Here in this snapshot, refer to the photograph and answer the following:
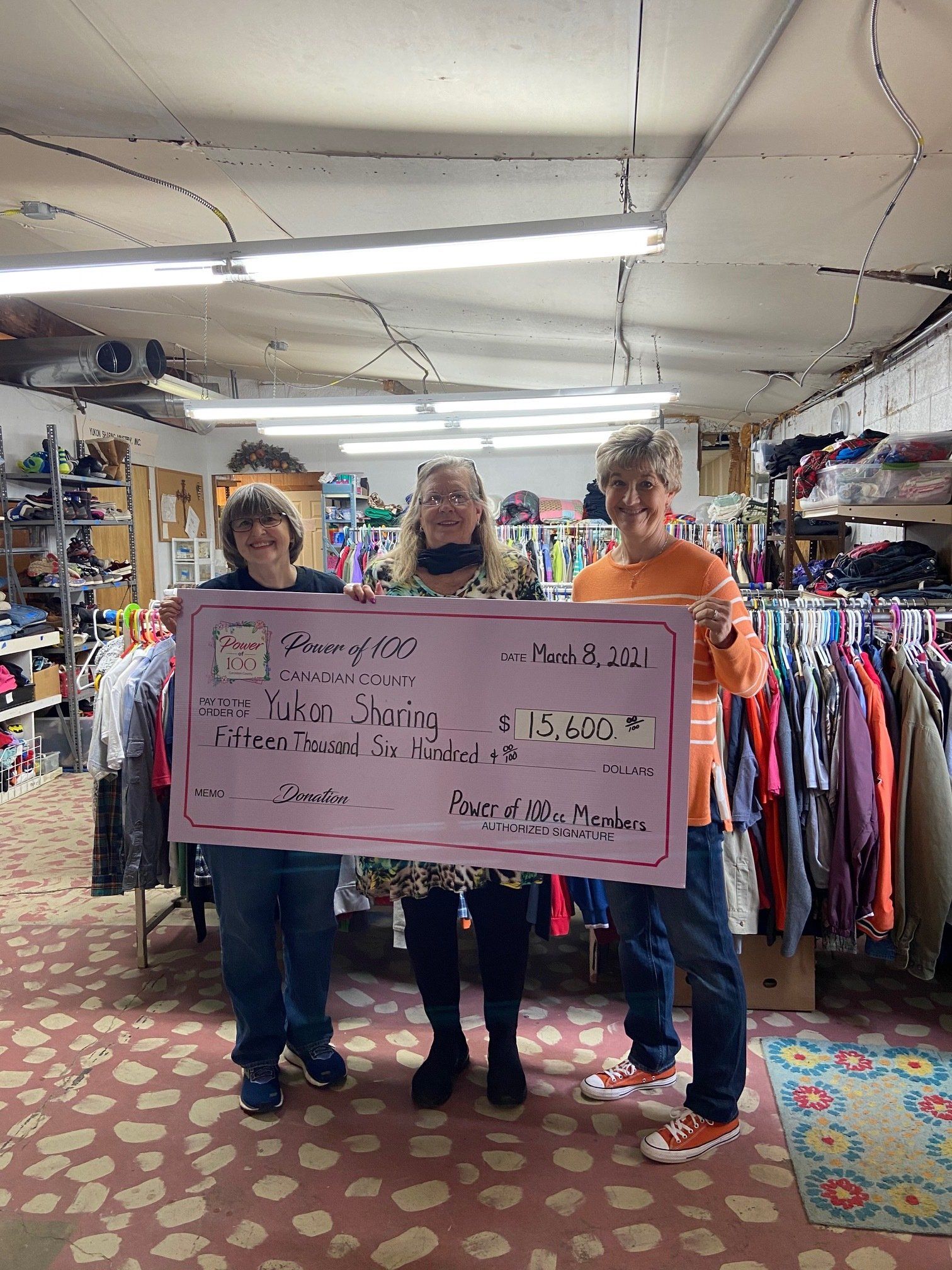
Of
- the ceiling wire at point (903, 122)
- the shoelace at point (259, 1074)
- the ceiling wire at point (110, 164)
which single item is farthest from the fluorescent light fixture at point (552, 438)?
the shoelace at point (259, 1074)

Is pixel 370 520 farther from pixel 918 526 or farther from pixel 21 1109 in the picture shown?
pixel 21 1109

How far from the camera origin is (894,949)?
220 cm

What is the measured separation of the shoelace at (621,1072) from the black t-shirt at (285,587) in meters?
1.44

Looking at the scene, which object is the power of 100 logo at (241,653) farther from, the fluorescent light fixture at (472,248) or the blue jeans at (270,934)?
the fluorescent light fixture at (472,248)

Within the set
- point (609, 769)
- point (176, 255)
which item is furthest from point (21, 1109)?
point (176, 255)

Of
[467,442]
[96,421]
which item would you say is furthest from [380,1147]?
[96,421]

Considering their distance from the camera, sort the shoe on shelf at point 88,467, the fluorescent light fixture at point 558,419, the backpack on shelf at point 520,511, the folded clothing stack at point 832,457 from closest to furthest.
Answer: the folded clothing stack at point 832,457 → the fluorescent light fixture at point 558,419 → the backpack on shelf at point 520,511 → the shoe on shelf at point 88,467

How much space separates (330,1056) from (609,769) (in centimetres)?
117

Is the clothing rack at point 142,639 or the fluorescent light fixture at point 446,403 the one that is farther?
the fluorescent light fixture at point 446,403

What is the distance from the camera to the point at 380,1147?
70.9 inches

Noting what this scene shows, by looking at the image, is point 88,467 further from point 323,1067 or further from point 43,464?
point 323,1067

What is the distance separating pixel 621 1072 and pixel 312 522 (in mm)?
6577

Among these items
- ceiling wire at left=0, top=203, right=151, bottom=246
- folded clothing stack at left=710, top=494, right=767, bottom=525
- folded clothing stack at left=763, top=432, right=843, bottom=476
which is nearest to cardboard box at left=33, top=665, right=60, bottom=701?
ceiling wire at left=0, top=203, right=151, bottom=246

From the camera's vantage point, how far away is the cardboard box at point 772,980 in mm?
2340
